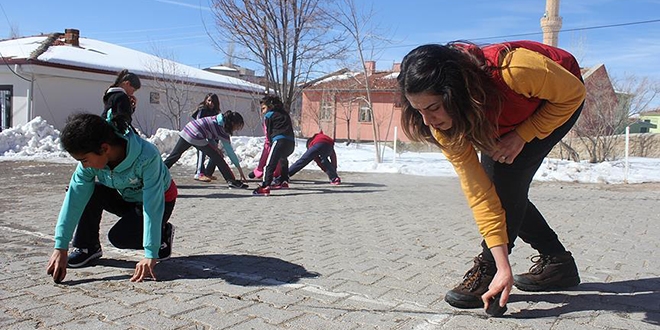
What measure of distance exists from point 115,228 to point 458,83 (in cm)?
270

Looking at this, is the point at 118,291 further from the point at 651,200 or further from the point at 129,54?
the point at 129,54

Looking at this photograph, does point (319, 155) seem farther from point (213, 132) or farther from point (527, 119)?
point (527, 119)

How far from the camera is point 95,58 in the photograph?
23.0 metres

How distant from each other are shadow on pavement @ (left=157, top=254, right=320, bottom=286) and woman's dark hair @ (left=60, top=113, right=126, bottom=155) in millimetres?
964

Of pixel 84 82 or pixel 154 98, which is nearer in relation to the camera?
pixel 84 82

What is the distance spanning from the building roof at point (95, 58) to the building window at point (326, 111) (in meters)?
8.62

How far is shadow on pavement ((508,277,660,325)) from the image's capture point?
3.01 meters

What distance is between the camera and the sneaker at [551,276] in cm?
341

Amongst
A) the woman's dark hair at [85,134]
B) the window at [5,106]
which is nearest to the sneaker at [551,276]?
the woman's dark hair at [85,134]

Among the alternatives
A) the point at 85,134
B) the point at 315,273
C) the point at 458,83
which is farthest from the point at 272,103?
the point at 458,83

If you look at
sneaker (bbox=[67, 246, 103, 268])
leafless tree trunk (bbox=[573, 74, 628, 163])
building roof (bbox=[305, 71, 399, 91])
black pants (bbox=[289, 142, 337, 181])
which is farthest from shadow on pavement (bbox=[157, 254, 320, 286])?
building roof (bbox=[305, 71, 399, 91])

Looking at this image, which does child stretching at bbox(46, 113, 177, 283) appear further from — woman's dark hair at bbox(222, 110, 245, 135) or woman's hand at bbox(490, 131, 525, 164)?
woman's dark hair at bbox(222, 110, 245, 135)

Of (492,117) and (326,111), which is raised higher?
(326,111)

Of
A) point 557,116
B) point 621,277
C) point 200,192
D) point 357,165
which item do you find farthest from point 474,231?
point 357,165
